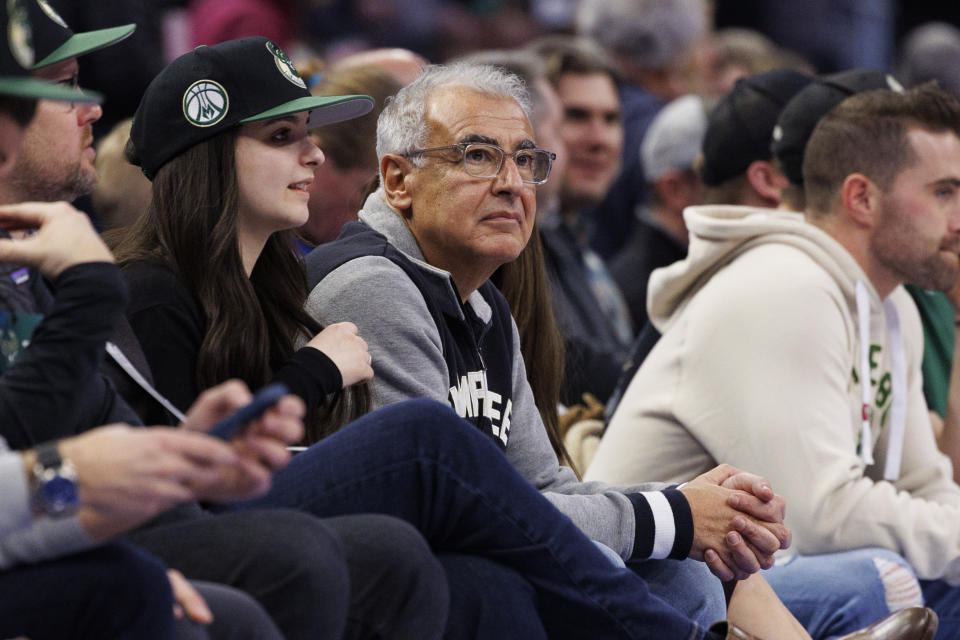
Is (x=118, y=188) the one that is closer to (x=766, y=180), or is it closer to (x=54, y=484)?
(x=766, y=180)

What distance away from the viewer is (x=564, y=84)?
5.98 metres

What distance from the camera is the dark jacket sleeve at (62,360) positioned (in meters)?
1.93

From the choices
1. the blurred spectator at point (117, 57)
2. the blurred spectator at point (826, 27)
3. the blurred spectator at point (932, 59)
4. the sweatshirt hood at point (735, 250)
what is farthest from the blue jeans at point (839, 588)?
the blurred spectator at point (932, 59)

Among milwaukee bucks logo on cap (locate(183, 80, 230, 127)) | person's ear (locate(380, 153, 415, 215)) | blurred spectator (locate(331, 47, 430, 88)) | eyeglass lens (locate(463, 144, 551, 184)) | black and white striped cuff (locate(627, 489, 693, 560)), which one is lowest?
black and white striped cuff (locate(627, 489, 693, 560))

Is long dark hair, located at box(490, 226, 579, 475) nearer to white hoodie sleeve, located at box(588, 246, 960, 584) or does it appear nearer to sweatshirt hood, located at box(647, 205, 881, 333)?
white hoodie sleeve, located at box(588, 246, 960, 584)

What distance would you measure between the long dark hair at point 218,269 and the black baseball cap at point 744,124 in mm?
2222

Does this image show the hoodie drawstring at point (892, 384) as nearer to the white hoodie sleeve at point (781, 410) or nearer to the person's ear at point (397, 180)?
the white hoodie sleeve at point (781, 410)

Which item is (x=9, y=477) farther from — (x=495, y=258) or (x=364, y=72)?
(x=364, y=72)

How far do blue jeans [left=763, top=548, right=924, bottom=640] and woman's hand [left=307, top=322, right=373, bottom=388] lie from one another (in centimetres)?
130

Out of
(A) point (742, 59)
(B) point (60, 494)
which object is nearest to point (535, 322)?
(B) point (60, 494)

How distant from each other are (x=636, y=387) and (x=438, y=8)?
4673 mm

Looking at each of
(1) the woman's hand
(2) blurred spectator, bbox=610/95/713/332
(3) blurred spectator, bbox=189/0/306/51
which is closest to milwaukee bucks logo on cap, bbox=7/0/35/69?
(1) the woman's hand

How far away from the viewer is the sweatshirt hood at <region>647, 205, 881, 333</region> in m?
3.82

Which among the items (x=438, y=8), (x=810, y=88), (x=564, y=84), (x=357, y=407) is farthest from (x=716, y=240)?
(x=438, y=8)
